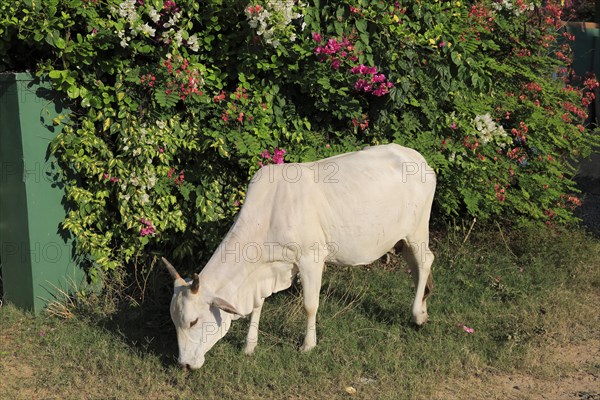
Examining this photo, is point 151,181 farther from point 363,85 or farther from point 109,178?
point 363,85

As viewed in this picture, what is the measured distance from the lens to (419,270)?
6.50 m

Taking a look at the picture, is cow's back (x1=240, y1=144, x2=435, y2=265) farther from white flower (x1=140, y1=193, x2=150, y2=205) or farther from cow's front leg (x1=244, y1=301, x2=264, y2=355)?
white flower (x1=140, y1=193, x2=150, y2=205)

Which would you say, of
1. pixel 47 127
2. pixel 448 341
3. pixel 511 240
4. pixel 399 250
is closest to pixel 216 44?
pixel 47 127

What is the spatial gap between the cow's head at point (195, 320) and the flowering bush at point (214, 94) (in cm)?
157

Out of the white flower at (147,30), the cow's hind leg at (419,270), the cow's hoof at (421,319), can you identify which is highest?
the white flower at (147,30)

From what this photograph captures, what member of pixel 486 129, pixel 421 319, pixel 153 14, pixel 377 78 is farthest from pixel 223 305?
pixel 486 129

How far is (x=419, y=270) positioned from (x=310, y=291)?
1.17 m

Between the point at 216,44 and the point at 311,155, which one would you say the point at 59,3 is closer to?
the point at 216,44

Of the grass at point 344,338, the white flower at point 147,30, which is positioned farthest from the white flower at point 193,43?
the grass at point 344,338

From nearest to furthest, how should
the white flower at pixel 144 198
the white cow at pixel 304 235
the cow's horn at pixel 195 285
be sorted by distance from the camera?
the cow's horn at pixel 195 285
the white cow at pixel 304 235
the white flower at pixel 144 198

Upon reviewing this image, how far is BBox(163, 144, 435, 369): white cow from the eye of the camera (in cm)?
538

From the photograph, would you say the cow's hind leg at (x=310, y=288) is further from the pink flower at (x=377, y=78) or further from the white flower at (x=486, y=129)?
the white flower at (x=486, y=129)

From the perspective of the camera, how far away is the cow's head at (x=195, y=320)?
5277 millimetres

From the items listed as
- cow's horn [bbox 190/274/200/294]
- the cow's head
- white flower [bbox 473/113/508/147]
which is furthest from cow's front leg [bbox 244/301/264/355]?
white flower [bbox 473/113/508/147]
